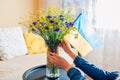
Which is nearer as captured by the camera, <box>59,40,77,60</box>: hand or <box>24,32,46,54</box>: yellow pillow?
<box>59,40,77,60</box>: hand

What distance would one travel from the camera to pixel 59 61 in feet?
4.42

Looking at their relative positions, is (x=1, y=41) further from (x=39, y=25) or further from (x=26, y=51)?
(x=39, y=25)

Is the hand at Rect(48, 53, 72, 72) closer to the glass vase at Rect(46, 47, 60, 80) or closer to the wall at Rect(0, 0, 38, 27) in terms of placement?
the glass vase at Rect(46, 47, 60, 80)

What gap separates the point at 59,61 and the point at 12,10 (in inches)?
75.8

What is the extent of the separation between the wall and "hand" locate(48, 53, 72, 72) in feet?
5.61

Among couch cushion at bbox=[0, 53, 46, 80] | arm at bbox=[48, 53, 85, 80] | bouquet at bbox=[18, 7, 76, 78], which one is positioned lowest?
couch cushion at bbox=[0, 53, 46, 80]

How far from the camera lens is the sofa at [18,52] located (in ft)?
7.01

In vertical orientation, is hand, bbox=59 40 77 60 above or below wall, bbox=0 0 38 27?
below

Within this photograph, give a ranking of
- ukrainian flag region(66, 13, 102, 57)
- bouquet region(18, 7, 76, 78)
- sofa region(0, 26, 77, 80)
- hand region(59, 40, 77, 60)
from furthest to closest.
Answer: ukrainian flag region(66, 13, 102, 57) < sofa region(0, 26, 77, 80) < hand region(59, 40, 77, 60) < bouquet region(18, 7, 76, 78)

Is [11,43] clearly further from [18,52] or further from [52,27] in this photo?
[52,27]

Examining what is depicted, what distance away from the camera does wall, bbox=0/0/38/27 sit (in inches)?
114

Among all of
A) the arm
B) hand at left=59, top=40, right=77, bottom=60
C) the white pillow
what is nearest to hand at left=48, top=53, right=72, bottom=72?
the arm

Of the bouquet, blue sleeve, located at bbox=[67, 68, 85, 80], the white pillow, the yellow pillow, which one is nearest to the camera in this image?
blue sleeve, located at bbox=[67, 68, 85, 80]

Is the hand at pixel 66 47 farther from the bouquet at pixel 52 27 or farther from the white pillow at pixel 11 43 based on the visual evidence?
the white pillow at pixel 11 43
